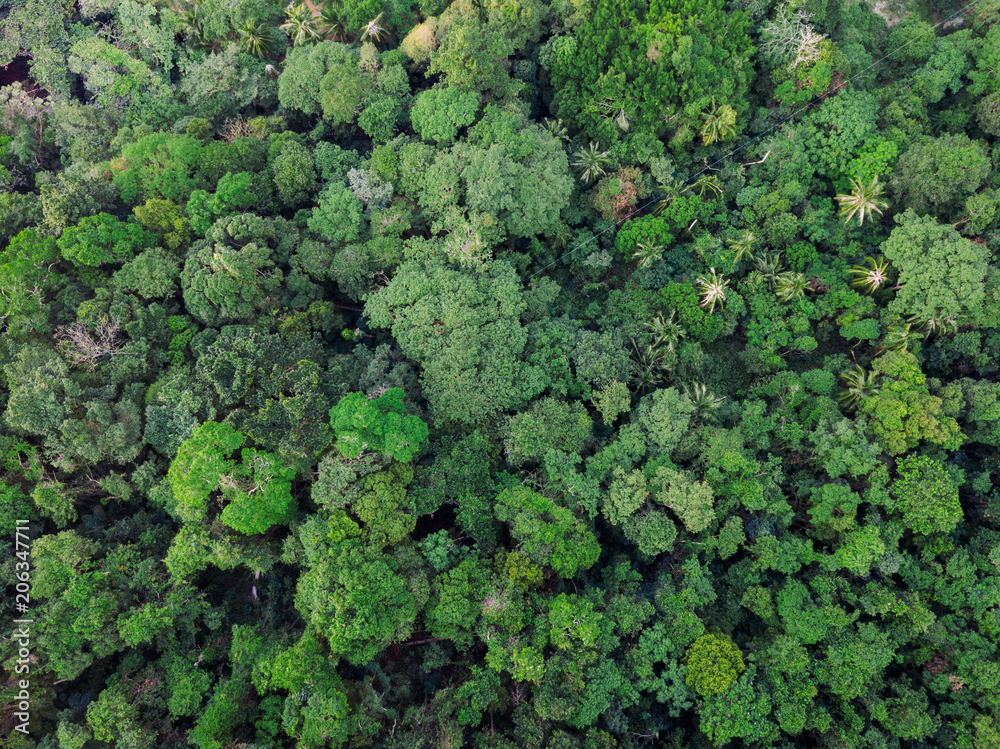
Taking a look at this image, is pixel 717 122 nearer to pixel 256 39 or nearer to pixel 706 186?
pixel 706 186

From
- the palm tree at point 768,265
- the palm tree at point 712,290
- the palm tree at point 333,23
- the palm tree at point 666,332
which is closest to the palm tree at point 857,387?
the palm tree at point 768,265

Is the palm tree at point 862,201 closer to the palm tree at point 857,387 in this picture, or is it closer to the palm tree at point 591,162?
the palm tree at point 857,387

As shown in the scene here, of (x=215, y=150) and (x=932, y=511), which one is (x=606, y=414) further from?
(x=215, y=150)

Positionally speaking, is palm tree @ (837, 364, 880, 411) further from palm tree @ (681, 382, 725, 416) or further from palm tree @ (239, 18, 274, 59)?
palm tree @ (239, 18, 274, 59)

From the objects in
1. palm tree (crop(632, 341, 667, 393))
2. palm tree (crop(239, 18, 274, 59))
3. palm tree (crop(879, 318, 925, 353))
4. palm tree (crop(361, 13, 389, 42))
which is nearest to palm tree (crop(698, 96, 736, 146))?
palm tree (crop(632, 341, 667, 393))

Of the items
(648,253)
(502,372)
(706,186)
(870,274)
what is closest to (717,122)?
(706,186)
